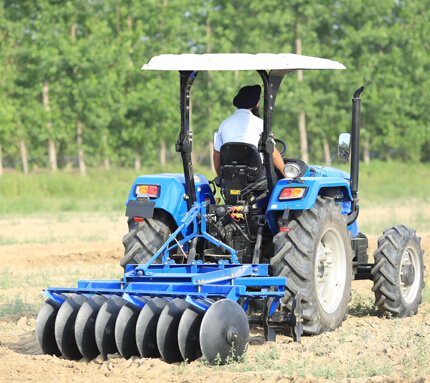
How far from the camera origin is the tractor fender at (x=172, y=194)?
7.04m

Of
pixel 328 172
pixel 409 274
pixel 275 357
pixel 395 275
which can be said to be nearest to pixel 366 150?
pixel 328 172

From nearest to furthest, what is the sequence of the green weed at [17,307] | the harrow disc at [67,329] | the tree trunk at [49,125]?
1. the harrow disc at [67,329]
2. the green weed at [17,307]
3. the tree trunk at [49,125]

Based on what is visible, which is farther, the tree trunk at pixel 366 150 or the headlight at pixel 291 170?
the tree trunk at pixel 366 150

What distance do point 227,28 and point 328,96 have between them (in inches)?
215

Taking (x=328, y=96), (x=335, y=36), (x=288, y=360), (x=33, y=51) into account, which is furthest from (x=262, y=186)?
(x=335, y=36)

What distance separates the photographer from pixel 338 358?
19.1 ft

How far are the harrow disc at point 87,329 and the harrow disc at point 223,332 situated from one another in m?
0.95

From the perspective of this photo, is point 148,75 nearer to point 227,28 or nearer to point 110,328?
point 227,28

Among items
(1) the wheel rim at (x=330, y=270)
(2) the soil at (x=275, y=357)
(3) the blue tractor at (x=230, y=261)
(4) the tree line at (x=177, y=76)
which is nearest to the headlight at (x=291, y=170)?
(3) the blue tractor at (x=230, y=261)

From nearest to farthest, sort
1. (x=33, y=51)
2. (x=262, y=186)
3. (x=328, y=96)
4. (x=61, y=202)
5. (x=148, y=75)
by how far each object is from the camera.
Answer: (x=262, y=186), (x=61, y=202), (x=33, y=51), (x=148, y=75), (x=328, y=96)

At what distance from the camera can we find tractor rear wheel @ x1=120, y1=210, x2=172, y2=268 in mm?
7051

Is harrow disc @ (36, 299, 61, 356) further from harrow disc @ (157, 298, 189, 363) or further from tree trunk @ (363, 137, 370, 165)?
tree trunk @ (363, 137, 370, 165)

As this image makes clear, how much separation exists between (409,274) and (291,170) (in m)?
2.09

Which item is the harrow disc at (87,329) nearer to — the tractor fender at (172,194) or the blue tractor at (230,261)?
the blue tractor at (230,261)
